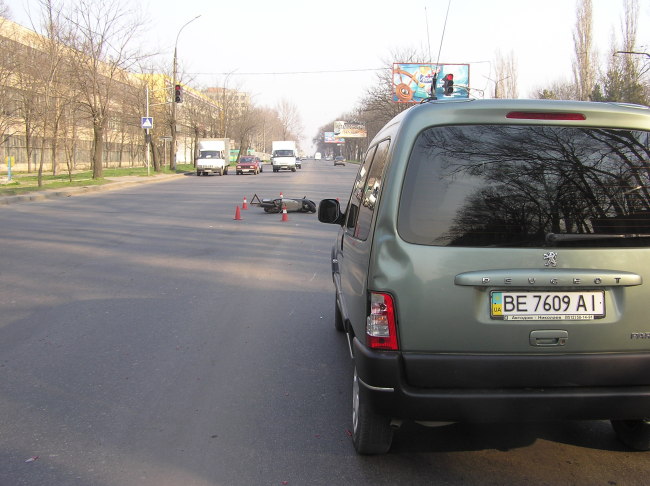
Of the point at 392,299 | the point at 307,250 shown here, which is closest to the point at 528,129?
the point at 392,299

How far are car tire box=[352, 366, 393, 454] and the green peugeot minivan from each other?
0.20 m

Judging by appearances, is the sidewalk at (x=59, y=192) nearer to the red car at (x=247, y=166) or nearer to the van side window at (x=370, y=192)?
the red car at (x=247, y=166)

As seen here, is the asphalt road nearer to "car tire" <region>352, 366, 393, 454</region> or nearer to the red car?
"car tire" <region>352, 366, 393, 454</region>

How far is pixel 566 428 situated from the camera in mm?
3859

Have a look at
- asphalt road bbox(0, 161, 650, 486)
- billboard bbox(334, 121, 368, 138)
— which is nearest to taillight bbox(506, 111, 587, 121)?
asphalt road bbox(0, 161, 650, 486)

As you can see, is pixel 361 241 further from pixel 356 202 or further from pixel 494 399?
pixel 494 399

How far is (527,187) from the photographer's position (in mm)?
3072

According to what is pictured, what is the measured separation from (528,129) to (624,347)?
3.87ft

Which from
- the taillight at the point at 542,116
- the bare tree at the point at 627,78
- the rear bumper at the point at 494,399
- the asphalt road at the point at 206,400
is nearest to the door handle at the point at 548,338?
the rear bumper at the point at 494,399

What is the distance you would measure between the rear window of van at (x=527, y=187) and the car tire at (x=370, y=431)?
983 mm

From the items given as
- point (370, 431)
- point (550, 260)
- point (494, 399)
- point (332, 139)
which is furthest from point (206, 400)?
point (332, 139)

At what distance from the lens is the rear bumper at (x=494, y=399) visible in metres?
2.97

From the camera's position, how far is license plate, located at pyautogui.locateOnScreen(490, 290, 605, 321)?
298 cm

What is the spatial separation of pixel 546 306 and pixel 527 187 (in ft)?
1.96
